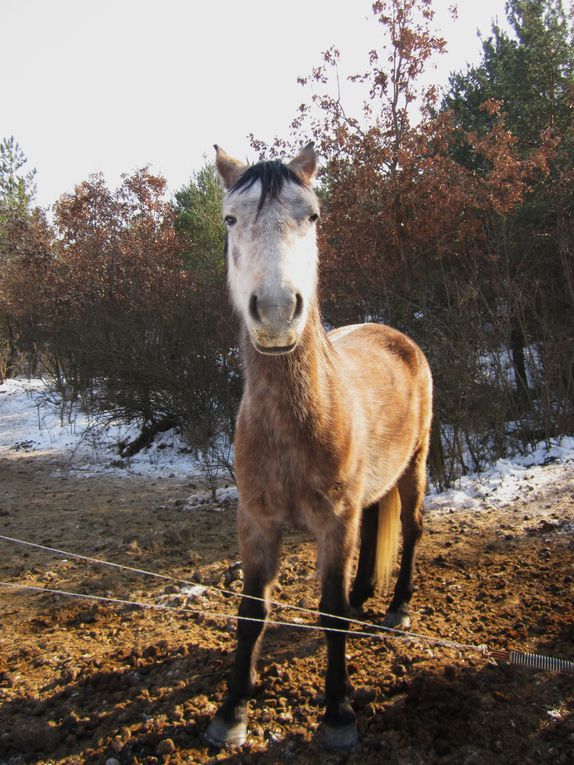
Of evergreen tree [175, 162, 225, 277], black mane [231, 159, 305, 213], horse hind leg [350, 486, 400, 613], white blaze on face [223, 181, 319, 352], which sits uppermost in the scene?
evergreen tree [175, 162, 225, 277]

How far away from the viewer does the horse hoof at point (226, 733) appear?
89.9 inches

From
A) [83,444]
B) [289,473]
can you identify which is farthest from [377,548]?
[83,444]

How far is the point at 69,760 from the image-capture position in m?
2.26

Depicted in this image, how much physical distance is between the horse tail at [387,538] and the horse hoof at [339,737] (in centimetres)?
142

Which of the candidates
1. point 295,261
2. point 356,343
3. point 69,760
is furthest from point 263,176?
point 69,760

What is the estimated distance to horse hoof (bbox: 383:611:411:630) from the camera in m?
3.26

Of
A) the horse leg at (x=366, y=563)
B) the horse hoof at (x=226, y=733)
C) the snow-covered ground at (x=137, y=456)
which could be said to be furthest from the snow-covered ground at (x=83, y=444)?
the horse hoof at (x=226, y=733)

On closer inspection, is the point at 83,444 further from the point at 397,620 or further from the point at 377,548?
the point at 397,620

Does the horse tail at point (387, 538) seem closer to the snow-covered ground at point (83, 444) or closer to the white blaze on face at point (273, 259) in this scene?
the white blaze on face at point (273, 259)

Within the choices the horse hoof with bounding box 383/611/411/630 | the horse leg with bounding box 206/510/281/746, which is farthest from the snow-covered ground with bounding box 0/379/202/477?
the horse leg with bounding box 206/510/281/746

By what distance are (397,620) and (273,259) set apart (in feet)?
8.25

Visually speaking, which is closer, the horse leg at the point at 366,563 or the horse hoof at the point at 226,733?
the horse hoof at the point at 226,733

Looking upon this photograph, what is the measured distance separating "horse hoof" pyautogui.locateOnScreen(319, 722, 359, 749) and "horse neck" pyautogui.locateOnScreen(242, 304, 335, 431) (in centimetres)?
132

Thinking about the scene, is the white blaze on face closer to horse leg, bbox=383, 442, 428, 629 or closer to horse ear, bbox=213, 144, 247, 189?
horse ear, bbox=213, 144, 247, 189
